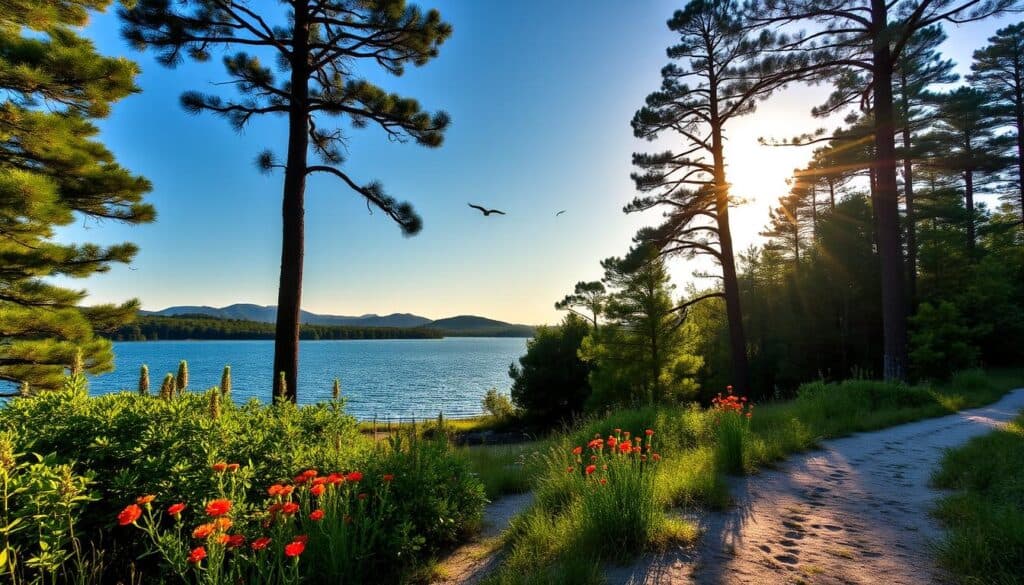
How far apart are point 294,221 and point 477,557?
5.65m

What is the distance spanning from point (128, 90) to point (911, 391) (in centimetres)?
1651

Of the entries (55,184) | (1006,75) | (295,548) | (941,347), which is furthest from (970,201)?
(55,184)

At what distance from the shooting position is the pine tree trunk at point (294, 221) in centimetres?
683

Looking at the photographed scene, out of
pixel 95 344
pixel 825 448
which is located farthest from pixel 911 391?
pixel 95 344

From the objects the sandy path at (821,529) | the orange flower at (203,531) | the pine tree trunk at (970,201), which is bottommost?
the sandy path at (821,529)

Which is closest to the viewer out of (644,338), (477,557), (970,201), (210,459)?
(210,459)

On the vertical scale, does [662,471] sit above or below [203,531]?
below

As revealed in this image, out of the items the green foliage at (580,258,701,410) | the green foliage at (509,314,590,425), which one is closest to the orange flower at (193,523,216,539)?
the green foliage at (580,258,701,410)

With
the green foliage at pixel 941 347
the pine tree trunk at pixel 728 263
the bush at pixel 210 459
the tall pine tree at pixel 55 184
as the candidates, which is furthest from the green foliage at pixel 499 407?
the bush at pixel 210 459

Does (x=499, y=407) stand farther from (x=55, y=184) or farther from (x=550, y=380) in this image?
(x=55, y=184)

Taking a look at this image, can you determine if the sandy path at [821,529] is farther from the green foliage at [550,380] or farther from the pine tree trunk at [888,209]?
the green foliage at [550,380]

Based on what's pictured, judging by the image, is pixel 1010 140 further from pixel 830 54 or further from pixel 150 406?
pixel 150 406

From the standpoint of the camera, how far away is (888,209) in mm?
10891

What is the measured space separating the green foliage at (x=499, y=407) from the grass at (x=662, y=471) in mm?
23232
